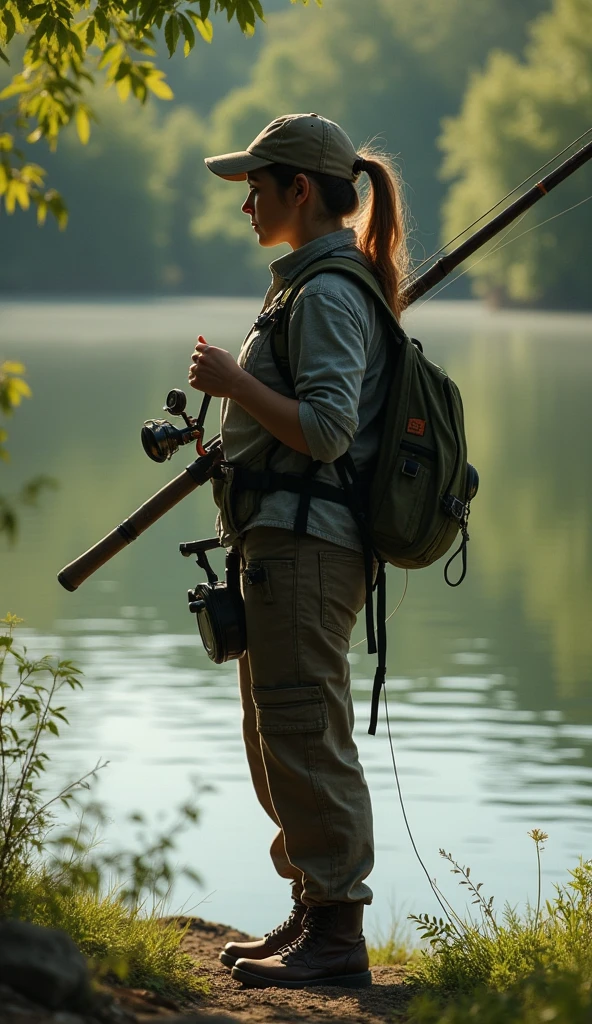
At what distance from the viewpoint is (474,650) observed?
9.28 m

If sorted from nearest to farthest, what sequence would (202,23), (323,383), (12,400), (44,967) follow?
1. (44,967)
2. (12,400)
3. (323,383)
4. (202,23)

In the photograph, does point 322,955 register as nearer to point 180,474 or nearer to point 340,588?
point 340,588

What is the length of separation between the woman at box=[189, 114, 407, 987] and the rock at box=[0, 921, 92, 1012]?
1059 mm

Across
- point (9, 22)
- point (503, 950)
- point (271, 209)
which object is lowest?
point (503, 950)

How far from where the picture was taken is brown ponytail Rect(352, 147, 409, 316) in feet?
11.4

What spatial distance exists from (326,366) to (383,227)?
→ 0.48 metres

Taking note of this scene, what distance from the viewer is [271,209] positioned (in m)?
3.43

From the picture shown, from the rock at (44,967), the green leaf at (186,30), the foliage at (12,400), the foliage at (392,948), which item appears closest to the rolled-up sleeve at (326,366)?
the foliage at (12,400)

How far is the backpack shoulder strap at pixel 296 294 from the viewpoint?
331cm

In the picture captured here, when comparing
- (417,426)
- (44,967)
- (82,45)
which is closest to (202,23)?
(82,45)

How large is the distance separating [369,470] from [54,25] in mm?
1383

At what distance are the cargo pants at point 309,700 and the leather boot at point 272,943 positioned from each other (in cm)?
20

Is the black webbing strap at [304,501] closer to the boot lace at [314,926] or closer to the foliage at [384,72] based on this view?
the boot lace at [314,926]

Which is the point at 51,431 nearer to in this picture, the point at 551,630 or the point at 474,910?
the point at 551,630
